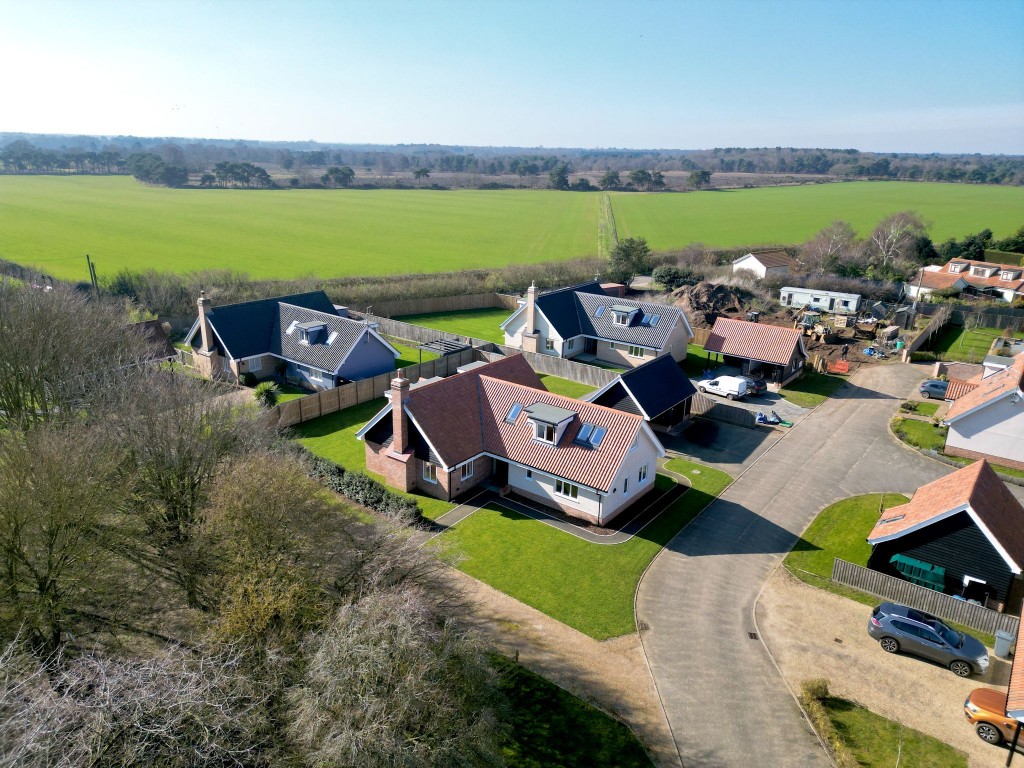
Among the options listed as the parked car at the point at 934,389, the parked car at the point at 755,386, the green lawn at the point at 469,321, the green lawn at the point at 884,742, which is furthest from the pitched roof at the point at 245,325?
the parked car at the point at 934,389

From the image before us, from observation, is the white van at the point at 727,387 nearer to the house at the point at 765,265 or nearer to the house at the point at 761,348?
the house at the point at 761,348

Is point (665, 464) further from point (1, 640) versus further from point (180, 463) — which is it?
point (1, 640)

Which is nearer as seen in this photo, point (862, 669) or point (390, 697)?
point (390, 697)

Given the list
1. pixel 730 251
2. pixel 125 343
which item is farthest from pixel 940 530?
pixel 730 251

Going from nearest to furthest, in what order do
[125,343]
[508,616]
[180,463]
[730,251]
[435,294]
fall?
[180,463], [508,616], [125,343], [435,294], [730,251]

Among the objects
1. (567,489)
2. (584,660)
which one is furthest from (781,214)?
(584,660)

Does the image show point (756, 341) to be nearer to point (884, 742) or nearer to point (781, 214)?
point (884, 742)
